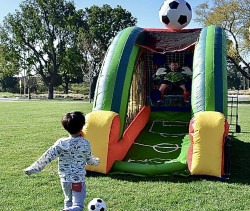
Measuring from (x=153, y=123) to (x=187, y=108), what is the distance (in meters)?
0.93

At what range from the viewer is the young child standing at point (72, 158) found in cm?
317

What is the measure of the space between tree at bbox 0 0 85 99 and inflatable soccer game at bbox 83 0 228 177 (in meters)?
29.6

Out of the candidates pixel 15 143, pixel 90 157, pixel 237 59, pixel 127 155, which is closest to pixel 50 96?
pixel 237 59

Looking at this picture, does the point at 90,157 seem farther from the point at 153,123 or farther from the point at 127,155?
the point at 153,123

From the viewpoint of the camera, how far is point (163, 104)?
9.05 meters

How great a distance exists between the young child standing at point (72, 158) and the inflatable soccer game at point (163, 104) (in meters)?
2.23

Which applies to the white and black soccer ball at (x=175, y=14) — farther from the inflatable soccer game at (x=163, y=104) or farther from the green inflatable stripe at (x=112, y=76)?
the green inflatable stripe at (x=112, y=76)

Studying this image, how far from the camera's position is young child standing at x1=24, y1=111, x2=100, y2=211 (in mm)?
3172

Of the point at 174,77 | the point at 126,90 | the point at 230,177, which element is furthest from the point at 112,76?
the point at 174,77

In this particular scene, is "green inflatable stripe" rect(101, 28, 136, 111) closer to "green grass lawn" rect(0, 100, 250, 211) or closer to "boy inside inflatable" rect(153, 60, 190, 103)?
"green grass lawn" rect(0, 100, 250, 211)

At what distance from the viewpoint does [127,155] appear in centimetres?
645

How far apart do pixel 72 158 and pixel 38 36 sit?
36544mm

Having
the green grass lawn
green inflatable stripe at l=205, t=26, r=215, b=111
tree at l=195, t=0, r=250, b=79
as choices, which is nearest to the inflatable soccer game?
green inflatable stripe at l=205, t=26, r=215, b=111

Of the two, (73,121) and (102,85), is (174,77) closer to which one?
(102,85)
